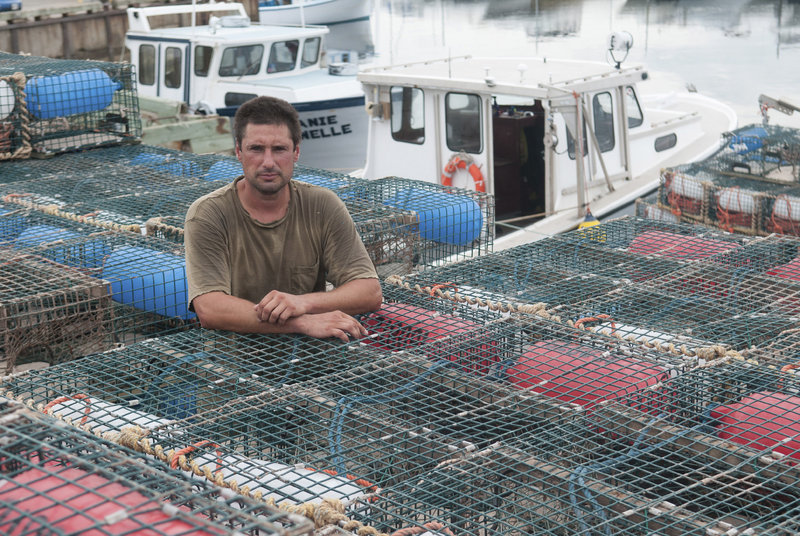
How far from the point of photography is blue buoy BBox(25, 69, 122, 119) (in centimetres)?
696

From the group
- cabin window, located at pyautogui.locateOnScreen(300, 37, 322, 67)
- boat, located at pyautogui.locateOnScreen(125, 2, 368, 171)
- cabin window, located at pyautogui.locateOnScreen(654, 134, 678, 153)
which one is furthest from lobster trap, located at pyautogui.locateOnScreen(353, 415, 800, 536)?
cabin window, located at pyautogui.locateOnScreen(300, 37, 322, 67)

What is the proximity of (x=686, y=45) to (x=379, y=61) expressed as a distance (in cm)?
911

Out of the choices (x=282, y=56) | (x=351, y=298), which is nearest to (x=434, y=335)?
(x=351, y=298)

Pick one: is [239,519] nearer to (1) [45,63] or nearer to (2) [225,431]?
(2) [225,431]

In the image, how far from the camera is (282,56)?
49.2ft

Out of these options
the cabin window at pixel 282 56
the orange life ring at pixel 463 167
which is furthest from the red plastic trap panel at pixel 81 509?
Answer: the cabin window at pixel 282 56

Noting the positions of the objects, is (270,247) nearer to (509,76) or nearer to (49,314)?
(49,314)

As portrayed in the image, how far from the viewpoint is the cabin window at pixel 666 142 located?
11000 mm

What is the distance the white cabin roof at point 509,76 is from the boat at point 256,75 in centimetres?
396

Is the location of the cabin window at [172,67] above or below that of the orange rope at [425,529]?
above

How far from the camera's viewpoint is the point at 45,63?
794 centimetres

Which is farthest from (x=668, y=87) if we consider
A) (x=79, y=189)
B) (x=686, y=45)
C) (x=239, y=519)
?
(x=239, y=519)

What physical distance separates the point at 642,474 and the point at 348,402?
2.93ft

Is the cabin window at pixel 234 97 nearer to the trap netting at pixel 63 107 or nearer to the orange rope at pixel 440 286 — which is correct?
the trap netting at pixel 63 107
